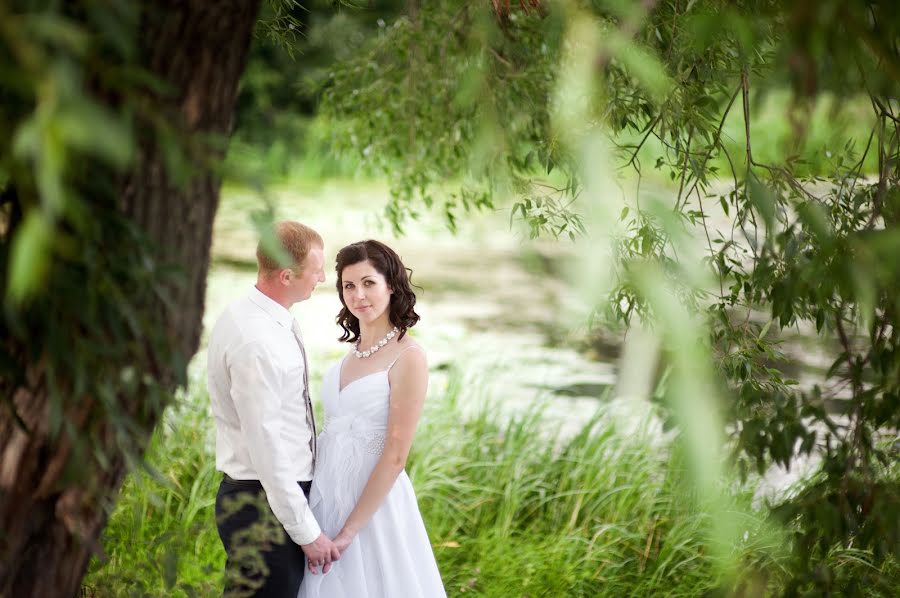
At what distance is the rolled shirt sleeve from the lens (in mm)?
2295

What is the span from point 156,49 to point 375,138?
2.67 m

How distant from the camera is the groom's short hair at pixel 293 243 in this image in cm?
242

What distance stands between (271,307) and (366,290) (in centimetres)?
31

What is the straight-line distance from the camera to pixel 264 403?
2291mm

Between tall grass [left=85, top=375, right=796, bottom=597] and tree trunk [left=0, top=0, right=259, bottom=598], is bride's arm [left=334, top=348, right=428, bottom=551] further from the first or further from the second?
tree trunk [left=0, top=0, right=259, bottom=598]

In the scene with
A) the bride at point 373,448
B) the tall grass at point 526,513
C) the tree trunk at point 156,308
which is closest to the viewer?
the tree trunk at point 156,308

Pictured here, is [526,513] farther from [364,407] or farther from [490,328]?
[490,328]

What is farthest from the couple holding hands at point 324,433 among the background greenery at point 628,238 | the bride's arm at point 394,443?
the background greenery at point 628,238

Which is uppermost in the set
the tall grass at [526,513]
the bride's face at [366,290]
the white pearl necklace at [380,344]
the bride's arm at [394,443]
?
the bride's face at [366,290]

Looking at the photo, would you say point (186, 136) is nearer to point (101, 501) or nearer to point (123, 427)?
point (123, 427)

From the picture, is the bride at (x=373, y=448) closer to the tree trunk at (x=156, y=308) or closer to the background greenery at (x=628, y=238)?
the background greenery at (x=628, y=238)

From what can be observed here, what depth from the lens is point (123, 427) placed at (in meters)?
1.33

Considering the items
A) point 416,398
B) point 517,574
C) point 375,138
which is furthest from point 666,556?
point 375,138

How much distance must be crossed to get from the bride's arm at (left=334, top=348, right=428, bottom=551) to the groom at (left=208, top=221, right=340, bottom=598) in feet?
0.30
